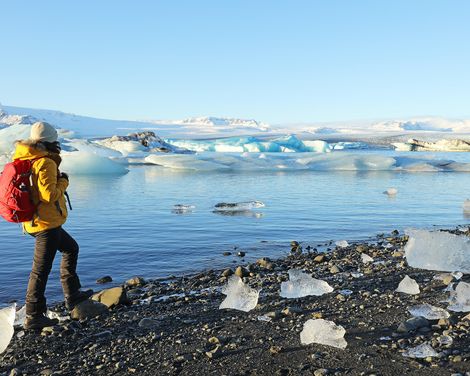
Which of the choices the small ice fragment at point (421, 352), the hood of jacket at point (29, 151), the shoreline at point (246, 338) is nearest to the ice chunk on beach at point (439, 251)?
the shoreline at point (246, 338)

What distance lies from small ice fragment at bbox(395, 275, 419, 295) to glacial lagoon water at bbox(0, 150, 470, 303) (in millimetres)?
3124

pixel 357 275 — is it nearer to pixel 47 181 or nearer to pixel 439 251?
pixel 439 251

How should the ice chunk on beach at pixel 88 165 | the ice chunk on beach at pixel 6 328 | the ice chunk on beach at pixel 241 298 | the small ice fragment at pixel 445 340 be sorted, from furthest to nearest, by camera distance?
the ice chunk on beach at pixel 88 165
the ice chunk on beach at pixel 241 298
the ice chunk on beach at pixel 6 328
the small ice fragment at pixel 445 340

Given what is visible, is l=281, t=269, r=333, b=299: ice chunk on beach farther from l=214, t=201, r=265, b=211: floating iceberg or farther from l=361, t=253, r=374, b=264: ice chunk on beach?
l=214, t=201, r=265, b=211: floating iceberg

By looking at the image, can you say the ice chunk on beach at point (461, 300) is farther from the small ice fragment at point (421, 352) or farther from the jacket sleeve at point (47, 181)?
the jacket sleeve at point (47, 181)

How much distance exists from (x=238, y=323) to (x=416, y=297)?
1.81 metres

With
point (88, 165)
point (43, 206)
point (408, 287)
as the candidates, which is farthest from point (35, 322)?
point (88, 165)

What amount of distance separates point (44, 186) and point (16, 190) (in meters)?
0.20

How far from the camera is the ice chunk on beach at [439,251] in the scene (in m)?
5.66

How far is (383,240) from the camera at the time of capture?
369 inches

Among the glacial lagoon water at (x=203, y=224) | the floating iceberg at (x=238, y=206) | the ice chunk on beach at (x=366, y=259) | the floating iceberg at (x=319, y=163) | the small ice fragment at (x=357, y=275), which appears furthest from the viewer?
the floating iceberg at (x=319, y=163)

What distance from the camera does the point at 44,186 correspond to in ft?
12.6

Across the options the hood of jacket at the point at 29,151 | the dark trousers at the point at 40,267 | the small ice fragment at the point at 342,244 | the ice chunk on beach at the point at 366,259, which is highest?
the hood of jacket at the point at 29,151

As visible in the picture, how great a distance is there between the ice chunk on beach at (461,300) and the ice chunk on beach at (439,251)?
1.44 m
